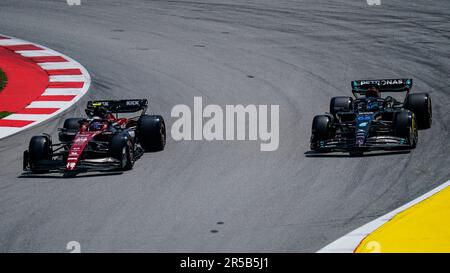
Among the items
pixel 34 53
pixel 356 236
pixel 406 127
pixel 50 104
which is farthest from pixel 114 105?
pixel 34 53

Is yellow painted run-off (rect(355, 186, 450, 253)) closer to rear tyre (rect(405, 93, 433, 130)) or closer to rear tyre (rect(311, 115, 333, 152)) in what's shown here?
rear tyre (rect(311, 115, 333, 152))

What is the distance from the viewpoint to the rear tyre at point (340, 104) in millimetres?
17281

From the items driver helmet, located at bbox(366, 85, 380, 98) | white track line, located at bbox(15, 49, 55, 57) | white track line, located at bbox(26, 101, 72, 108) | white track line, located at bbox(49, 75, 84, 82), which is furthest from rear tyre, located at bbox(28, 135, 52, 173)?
white track line, located at bbox(15, 49, 55, 57)

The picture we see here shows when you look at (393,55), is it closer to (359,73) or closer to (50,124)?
(359,73)

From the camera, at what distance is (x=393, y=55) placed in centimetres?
2359

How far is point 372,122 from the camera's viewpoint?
1609 centimetres

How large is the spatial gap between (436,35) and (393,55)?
2.25m

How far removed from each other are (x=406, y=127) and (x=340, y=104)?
211 centimetres

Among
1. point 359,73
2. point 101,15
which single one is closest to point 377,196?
point 359,73

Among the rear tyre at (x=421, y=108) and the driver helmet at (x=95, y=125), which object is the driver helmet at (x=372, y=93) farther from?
the driver helmet at (x=95, y=125)
